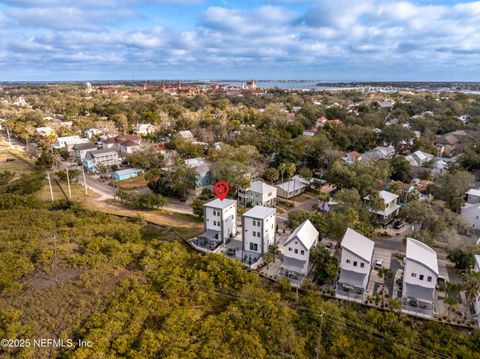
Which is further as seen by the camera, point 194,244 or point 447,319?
point 194,244

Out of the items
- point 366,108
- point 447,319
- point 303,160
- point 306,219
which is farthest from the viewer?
point 366,108

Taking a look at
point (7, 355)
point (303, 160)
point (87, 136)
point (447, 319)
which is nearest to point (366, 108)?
point (303, 160)

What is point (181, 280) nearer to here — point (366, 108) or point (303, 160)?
point (303, 160)

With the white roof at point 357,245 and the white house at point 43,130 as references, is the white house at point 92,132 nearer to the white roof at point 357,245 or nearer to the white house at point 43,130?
the white house at point 43,130

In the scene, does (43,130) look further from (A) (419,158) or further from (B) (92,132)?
(A) (419,158)

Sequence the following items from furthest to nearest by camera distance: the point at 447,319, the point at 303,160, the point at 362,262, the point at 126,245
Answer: the point at 303,160
the point at 126,245
the point at 362,262
the point at 447,319

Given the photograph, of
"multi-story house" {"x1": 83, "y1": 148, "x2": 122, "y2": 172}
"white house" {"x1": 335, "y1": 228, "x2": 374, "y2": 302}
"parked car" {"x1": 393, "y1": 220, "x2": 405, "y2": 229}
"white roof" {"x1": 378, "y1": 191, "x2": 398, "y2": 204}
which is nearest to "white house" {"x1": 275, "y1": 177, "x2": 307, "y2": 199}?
"white roof" {"x1": 378, "y1": 191, "x2": 398, "y2": 204}

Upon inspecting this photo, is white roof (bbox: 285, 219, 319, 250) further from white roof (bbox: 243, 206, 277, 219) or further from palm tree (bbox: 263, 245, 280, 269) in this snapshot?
white roof (bbox: 243, 206, 277, 219)

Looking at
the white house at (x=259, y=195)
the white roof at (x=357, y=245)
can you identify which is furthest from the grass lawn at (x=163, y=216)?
the white roof at (x=357, y=245)
